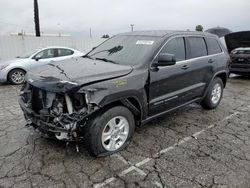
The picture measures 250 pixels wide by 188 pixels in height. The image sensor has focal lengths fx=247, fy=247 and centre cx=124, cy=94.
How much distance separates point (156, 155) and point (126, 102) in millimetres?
892

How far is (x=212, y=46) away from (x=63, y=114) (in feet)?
12.7

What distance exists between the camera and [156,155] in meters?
3.61

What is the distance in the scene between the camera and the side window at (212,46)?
5402mm

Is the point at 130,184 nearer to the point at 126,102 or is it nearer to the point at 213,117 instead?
the point at 126,102

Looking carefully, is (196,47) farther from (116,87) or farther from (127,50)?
(116,87)

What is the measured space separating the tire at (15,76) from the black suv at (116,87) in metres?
5.40

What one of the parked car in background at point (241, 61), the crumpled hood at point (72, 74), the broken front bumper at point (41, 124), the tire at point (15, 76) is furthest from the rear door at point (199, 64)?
the tire at point (15, 76)

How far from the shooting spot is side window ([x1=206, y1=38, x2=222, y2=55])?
540 cm

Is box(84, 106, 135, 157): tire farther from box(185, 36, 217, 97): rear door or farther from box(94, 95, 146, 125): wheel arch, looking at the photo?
box(185, 36, 217, 97): rear door

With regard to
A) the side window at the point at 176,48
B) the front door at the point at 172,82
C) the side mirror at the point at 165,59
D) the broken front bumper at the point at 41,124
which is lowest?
the broken front bumper at the point at 41,124

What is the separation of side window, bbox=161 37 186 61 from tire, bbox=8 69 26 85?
6.74 m

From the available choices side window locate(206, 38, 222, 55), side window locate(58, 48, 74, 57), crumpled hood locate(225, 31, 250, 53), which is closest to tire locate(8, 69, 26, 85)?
side window locate(58, 48, 74, 57)

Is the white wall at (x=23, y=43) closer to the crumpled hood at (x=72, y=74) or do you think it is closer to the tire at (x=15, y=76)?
the tire at (x=15, y=76)

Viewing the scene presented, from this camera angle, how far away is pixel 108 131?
11.5ft
